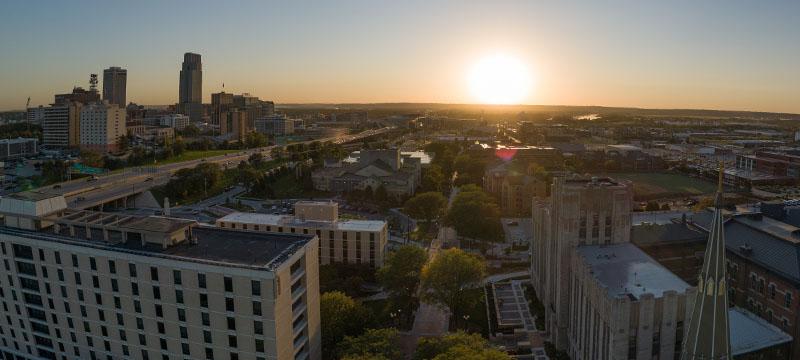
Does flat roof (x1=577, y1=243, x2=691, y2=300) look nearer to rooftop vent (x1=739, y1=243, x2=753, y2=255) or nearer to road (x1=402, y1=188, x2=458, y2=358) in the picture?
rooftop vent (x1=739, y1=243, x2=753, y2=255)

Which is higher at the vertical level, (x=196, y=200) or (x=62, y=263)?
(x=62, y=263)

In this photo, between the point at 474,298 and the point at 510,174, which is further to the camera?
the point at 510,174

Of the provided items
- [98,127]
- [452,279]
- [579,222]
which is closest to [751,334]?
[579,222]

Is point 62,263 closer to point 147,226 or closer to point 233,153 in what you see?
point 147,226

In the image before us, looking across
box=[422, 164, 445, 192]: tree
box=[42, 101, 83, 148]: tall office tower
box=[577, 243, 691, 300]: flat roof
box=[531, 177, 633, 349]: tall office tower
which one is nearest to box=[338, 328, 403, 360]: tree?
box=[531, 177, 633, 349]: tall office tower

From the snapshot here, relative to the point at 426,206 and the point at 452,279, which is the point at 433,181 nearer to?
the point at 426,206

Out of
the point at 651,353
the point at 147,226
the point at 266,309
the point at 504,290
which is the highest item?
the point at 147,226

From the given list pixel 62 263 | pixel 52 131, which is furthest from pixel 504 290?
pixel 52 131
